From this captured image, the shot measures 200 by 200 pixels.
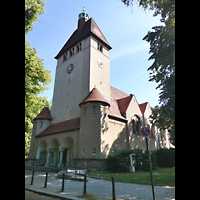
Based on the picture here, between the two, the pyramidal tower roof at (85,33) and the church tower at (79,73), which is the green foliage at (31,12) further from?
the pyramidal tower roof at (85,33)

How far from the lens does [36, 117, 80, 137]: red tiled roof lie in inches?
841

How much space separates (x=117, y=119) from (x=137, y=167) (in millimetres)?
7105

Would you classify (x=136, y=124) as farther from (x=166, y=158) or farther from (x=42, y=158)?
(x=42, y=158)

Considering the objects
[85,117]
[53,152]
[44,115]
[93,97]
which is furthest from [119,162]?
[44,115]

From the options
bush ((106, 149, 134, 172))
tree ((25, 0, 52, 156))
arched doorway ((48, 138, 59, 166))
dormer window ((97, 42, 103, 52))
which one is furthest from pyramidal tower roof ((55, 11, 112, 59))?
bush ((106, 149, 134, 172))

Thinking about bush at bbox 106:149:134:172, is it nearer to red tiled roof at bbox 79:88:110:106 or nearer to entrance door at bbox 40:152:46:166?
red tiled roof at bbox 79:88:110:106

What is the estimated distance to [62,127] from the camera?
898 inches

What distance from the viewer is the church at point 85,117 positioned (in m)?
19.4

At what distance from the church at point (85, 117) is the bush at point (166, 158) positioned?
10.2 ft

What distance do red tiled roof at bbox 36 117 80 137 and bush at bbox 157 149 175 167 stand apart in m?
13.4

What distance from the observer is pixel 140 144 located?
26.1 metres

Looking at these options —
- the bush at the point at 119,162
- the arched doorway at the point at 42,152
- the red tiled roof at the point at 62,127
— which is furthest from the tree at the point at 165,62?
the arched doorway at the point at 42,152
